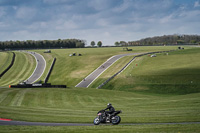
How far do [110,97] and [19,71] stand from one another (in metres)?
69.8

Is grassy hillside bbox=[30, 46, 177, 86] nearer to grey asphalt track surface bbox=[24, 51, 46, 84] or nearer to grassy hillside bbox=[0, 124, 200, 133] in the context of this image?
grey asphalt track surface bbox=[24, 51, 46, 84]

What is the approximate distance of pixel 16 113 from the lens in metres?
30.0

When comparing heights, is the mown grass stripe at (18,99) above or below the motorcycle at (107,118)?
below

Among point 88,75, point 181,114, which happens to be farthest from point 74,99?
point 88,75

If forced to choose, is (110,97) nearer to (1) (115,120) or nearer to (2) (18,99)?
(2) (18,99)

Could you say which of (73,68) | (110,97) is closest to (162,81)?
(110,97)

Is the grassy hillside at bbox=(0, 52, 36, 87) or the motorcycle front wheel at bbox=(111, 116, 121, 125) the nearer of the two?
the motorcycle front wheel at bbox=(111, 116, 121, 125)

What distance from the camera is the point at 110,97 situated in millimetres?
49188

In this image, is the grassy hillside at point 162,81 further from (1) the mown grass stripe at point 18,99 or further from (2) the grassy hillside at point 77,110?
(1) the mown grass stripe at point 18,99

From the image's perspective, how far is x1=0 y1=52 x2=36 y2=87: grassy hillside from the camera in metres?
95.4

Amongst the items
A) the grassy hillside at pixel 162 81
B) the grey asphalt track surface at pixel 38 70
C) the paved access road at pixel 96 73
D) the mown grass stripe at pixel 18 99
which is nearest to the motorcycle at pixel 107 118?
the mown grass stripe at pixel 18 99

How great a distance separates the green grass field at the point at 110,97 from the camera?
25.0 m

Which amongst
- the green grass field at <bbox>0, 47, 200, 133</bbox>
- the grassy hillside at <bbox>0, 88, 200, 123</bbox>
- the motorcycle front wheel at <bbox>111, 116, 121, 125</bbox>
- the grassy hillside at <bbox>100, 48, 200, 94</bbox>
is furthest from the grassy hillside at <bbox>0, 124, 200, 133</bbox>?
the grassy hillside at <bbox>100, 48, 200, 94</bbox>

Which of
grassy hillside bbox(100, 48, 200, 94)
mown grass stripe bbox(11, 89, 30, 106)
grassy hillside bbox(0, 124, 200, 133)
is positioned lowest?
grassy hillside bbox(100, 48, 200, 94)
